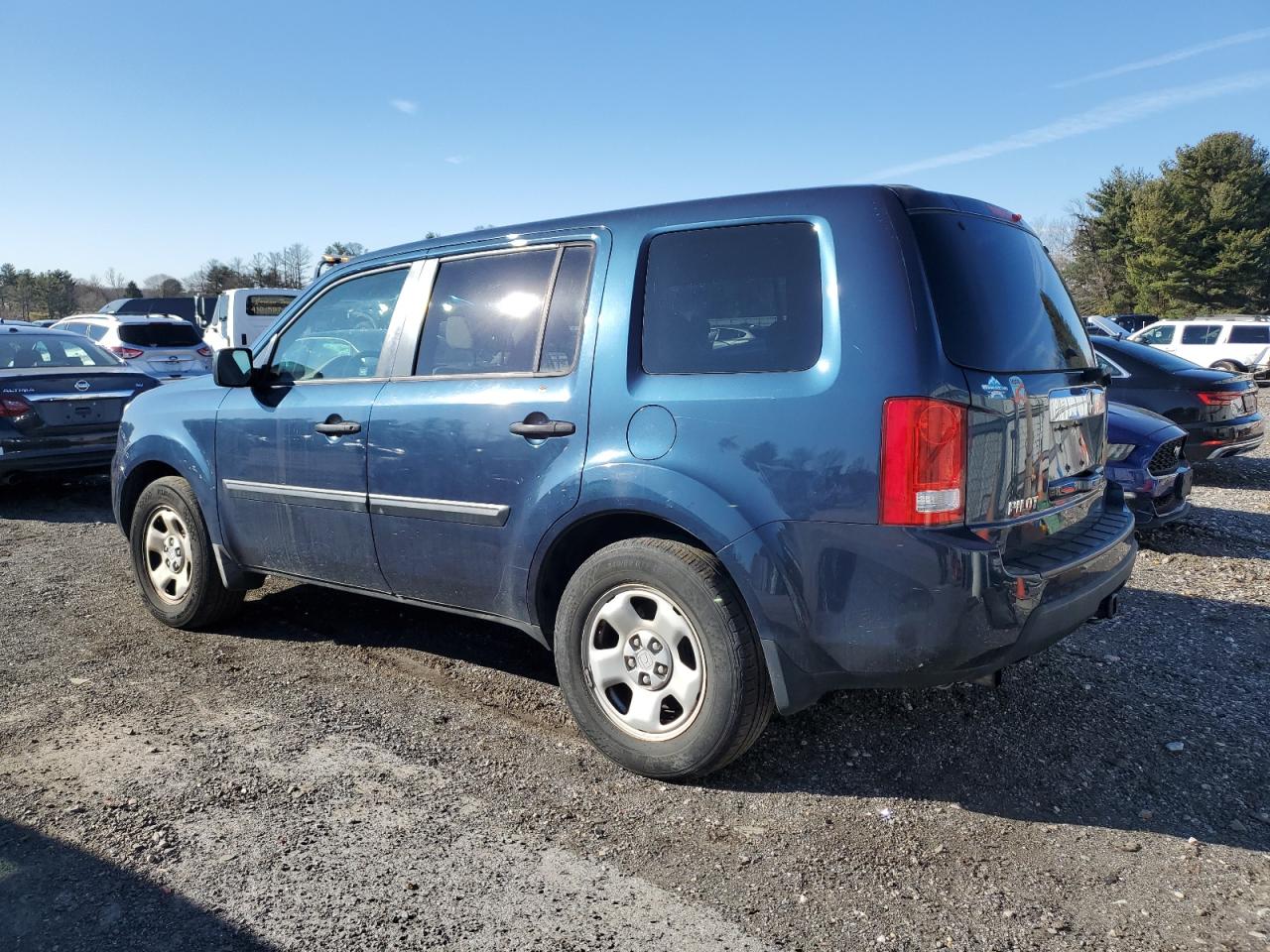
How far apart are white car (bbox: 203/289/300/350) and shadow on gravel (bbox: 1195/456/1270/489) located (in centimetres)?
1594

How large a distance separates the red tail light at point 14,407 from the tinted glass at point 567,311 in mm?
6725

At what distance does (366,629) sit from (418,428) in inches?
64.9

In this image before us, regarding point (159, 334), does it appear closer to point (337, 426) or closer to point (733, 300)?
point (337, 426)

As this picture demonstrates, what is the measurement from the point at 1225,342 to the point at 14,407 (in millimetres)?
26683

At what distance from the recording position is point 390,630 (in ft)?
16.1

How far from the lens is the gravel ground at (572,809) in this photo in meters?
2.47

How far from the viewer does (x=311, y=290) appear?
450 cm

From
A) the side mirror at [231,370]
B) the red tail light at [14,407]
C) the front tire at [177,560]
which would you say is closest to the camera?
the side mirror at [231,370]

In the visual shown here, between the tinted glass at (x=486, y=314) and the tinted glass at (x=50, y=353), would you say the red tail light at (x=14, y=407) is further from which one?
the tinted glass at (x=486, y=314)

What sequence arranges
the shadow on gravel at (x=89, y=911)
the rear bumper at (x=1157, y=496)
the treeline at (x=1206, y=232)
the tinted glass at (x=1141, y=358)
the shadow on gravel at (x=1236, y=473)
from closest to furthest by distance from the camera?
1. the shadow on gravel at (x=89, y=911)
2. the rear bumper at (x=1157, y=496)
3. the tinted glass at (x=1141, y=358)
4. the shadow on gravel at (x=1236, y=473)
5. the treeline at (x=1206, y=232)

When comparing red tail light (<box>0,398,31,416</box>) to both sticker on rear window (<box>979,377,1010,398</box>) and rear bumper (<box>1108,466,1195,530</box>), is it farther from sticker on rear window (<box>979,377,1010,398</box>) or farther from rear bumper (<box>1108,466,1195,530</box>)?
rear bumper (<box>1108,466,1195,530</box>)

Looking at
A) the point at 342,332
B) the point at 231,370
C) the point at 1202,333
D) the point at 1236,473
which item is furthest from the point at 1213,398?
the point at 1202,333

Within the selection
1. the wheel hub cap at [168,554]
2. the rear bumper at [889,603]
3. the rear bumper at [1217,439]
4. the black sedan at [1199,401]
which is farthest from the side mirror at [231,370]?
the rear bumper at [1217,439]

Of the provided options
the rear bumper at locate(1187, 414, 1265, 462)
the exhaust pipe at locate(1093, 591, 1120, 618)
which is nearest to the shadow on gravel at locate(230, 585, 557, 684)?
the exhaust pipe at locate(1093, 591, 1120, 618)
